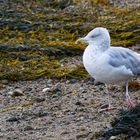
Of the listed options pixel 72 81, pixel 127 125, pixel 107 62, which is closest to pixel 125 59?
pixel 107 62

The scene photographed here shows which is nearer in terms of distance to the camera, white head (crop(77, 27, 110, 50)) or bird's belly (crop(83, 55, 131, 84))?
bird's belly (crop(83, 55, 131, 84))

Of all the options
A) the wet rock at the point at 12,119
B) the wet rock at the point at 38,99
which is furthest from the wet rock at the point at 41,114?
the wet rock at the point at 38,99

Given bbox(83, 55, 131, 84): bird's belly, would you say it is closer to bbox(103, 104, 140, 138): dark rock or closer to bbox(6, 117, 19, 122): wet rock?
bbox(103, 104, 140, 138): dark rock

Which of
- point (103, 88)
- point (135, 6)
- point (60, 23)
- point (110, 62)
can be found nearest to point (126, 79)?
point (110, 62)

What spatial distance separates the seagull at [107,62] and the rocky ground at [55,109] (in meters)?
0.34

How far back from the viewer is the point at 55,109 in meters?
8.27

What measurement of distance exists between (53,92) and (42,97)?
0.66 ft

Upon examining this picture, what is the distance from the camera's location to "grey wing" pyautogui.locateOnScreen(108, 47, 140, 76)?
26.0ft

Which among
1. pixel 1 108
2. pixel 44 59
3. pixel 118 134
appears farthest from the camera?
pixel 44 59

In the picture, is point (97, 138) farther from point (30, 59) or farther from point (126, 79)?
point (30, 59)

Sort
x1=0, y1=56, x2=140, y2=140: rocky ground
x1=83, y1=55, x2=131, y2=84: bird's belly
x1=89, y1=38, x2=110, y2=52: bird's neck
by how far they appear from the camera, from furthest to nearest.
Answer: x1=89, y1=38, x2=110, y2=52: bird's neck → x1=83, y1=55, x2=131, y2=84: bird's belly → x1=0, y1=56, x2=140, y2=140: rocky ground

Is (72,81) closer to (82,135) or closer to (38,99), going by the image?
(38,99)

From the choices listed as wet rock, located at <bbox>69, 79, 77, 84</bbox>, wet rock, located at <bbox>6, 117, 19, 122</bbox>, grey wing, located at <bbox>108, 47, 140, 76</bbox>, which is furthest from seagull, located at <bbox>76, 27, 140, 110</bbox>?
wet rock, located at <bbox>69, 79, 77, 84</bbox>

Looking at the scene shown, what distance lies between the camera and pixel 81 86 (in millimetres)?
9195
